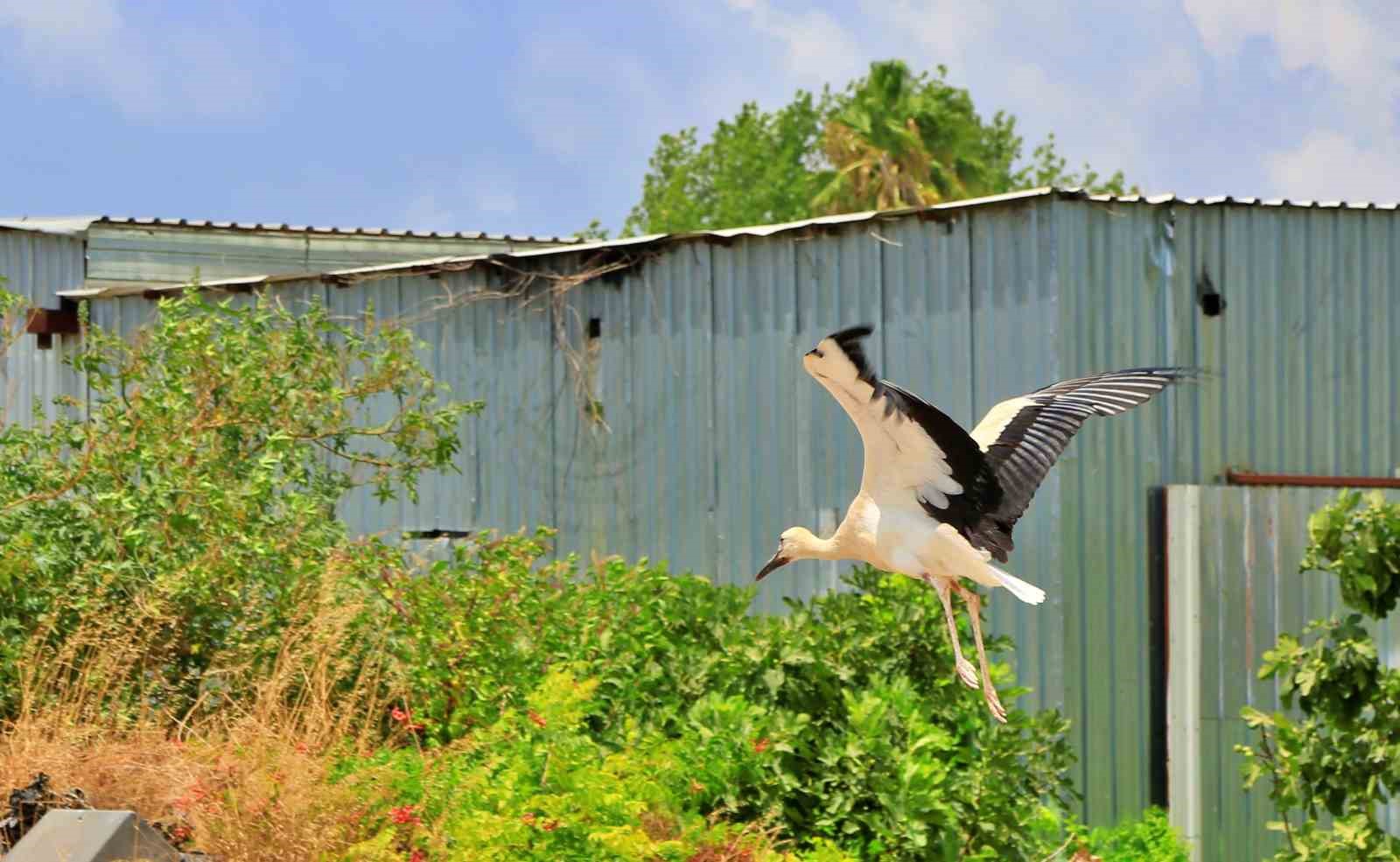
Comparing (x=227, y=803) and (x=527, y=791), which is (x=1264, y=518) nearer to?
(x=527, y=791)

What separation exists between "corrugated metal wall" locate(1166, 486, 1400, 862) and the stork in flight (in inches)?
166

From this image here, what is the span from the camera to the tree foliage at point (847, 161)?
34.8m

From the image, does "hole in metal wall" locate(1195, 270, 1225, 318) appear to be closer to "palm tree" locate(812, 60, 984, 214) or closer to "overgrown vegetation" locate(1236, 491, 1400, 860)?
"overgrown vegetation" locate(1236, 491, 1400, 860)

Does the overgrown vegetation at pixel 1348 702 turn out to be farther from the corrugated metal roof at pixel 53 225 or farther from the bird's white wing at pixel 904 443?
the corrugated metal roof at pixel 53 225

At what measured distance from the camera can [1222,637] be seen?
1053cm

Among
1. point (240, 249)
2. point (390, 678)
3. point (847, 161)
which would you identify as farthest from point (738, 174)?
point (390, 678)

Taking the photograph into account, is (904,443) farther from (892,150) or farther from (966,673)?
(892,150)

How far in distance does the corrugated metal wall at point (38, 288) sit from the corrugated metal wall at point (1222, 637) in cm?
1048

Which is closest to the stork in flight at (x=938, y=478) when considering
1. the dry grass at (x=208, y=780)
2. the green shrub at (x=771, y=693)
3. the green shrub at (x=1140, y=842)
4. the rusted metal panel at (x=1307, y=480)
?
the green shrub at (x=771, y=693)

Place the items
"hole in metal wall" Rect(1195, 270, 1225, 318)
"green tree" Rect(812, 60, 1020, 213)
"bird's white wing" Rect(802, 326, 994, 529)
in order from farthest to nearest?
1. "green tree" Rect(812, 60, 1020, 213)
2. "hole in metal wall" Rect(1195, 270, 1225, 318)
3. "bird's white wing" Rect(802, 326, 994, 529)

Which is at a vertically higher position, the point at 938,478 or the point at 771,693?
the point at 938,478

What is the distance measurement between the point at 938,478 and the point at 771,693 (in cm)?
302

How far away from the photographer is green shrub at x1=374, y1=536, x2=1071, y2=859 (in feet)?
27.0

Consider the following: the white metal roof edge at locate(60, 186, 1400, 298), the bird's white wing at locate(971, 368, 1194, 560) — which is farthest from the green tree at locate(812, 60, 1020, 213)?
the bird's white wing at locate(971, 368, 1194, 560)
